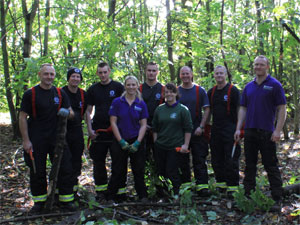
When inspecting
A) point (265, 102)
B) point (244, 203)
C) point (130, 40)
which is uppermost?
point (130, 40)

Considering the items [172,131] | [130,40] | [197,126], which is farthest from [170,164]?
[130,40]

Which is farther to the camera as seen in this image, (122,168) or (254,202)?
(122,168)

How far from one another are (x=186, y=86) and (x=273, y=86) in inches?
57.6

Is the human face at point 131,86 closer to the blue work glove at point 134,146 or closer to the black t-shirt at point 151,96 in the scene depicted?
the black t-shirt at point 151,96

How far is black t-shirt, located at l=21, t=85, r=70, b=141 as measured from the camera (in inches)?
173

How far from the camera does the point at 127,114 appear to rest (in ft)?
15.7

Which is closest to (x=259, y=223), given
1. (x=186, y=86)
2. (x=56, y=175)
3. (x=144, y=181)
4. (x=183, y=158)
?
(x=183, y=158)

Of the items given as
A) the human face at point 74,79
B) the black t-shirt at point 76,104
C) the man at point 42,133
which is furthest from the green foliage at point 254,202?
the human face at point 74,79

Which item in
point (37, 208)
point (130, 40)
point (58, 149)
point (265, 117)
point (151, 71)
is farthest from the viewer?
point (130, 40)

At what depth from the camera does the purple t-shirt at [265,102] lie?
14.3ft

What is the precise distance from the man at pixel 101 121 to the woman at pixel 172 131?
83cm

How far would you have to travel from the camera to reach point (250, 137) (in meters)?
4.57

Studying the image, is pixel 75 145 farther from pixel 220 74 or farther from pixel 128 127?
pixel 220 74

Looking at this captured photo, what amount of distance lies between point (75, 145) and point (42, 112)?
2.77 ft
